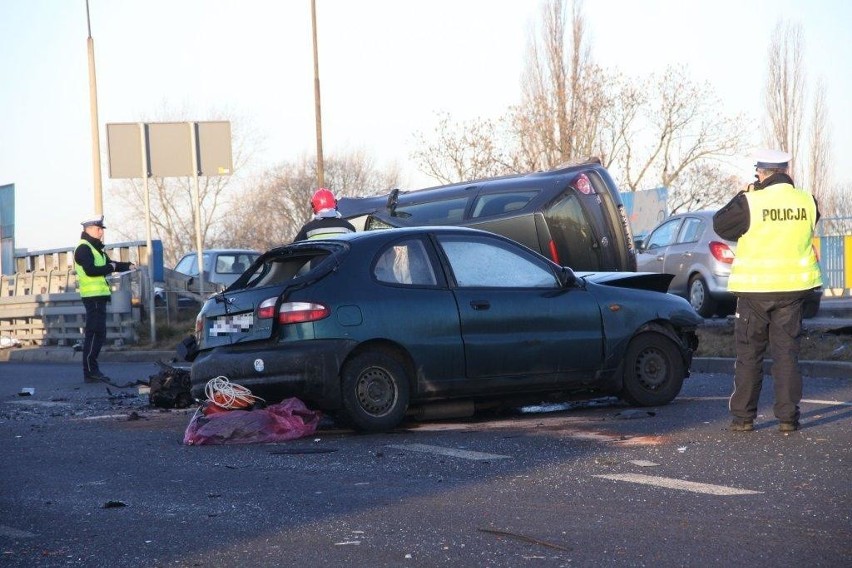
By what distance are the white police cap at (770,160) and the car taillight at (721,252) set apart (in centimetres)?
966

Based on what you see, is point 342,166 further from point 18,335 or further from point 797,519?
point 797,519

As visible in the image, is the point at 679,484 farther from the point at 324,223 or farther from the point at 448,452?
the point at 324,223

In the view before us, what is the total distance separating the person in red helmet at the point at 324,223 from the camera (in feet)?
36.3

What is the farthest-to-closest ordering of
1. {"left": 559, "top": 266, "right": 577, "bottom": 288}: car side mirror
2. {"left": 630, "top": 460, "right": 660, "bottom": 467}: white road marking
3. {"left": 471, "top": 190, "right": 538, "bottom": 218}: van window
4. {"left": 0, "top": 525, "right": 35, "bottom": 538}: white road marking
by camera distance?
{"left": 471, "top": 190, "right": 538, "bottom": 218}: van window
{"left": 559, "top": 266, "right": 577, "bottom": 288}: car side mirror
{"left": 630, "top": 460, "right": 660, "bottom": 467}: white road marking
{"left": 0, "top": 525, "right": 35, "bottom": 538}: white road marking

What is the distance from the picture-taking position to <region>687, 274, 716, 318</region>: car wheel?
17922 mm

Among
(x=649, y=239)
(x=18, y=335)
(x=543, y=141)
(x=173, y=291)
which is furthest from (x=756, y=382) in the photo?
(x=543, y=141)

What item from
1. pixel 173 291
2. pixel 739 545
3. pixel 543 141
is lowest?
pixel 739 545

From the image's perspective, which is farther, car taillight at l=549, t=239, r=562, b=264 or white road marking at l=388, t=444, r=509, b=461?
car taillight at l=549, t=239, r=562, b=264

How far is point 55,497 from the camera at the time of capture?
6.55 m

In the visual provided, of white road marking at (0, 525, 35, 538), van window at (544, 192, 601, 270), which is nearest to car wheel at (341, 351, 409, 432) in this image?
white road marking at (0, 525, 35, 538)

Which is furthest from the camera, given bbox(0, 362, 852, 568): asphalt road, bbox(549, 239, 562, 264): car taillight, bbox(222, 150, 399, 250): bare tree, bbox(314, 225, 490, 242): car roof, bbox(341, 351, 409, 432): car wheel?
bbox(222, 150, 399, 250): bare tree

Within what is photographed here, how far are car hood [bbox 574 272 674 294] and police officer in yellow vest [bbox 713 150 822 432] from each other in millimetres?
1929

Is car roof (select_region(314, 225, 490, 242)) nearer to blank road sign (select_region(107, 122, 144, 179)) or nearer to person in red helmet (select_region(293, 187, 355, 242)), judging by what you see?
person in red helmet (select_region(293, 187, 355, 242))

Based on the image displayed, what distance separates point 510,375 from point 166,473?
9.81ft
